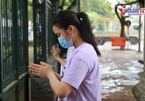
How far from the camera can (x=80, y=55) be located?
1901mm

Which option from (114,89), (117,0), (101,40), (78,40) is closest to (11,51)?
(78,40)

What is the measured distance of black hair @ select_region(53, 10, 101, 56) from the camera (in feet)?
6.63

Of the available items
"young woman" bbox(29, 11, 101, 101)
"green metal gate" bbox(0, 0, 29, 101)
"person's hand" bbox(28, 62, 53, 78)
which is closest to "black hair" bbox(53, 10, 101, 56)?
"young woman" bbox(29, 11, 101, 101)

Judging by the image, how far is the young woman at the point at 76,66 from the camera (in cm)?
186

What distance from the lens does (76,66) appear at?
1.87 metres

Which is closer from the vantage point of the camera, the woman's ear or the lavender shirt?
the lavender shirt

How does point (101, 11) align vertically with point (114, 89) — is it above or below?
above

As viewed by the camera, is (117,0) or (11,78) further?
(117,0)

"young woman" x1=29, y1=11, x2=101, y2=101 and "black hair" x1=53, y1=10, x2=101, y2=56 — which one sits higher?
"black hair" x1=53, y1=10, x2=101, y2=56

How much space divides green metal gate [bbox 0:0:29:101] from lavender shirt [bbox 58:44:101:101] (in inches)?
53.3

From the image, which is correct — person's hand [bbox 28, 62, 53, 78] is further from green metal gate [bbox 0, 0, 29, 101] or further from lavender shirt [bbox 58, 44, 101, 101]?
green metal gate [bbox 0, 0, 29, 101]

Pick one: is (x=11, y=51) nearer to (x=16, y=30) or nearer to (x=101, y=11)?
(x=16, y=30)

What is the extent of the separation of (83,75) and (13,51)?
2.39 m

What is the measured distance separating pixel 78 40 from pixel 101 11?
1431 inches
